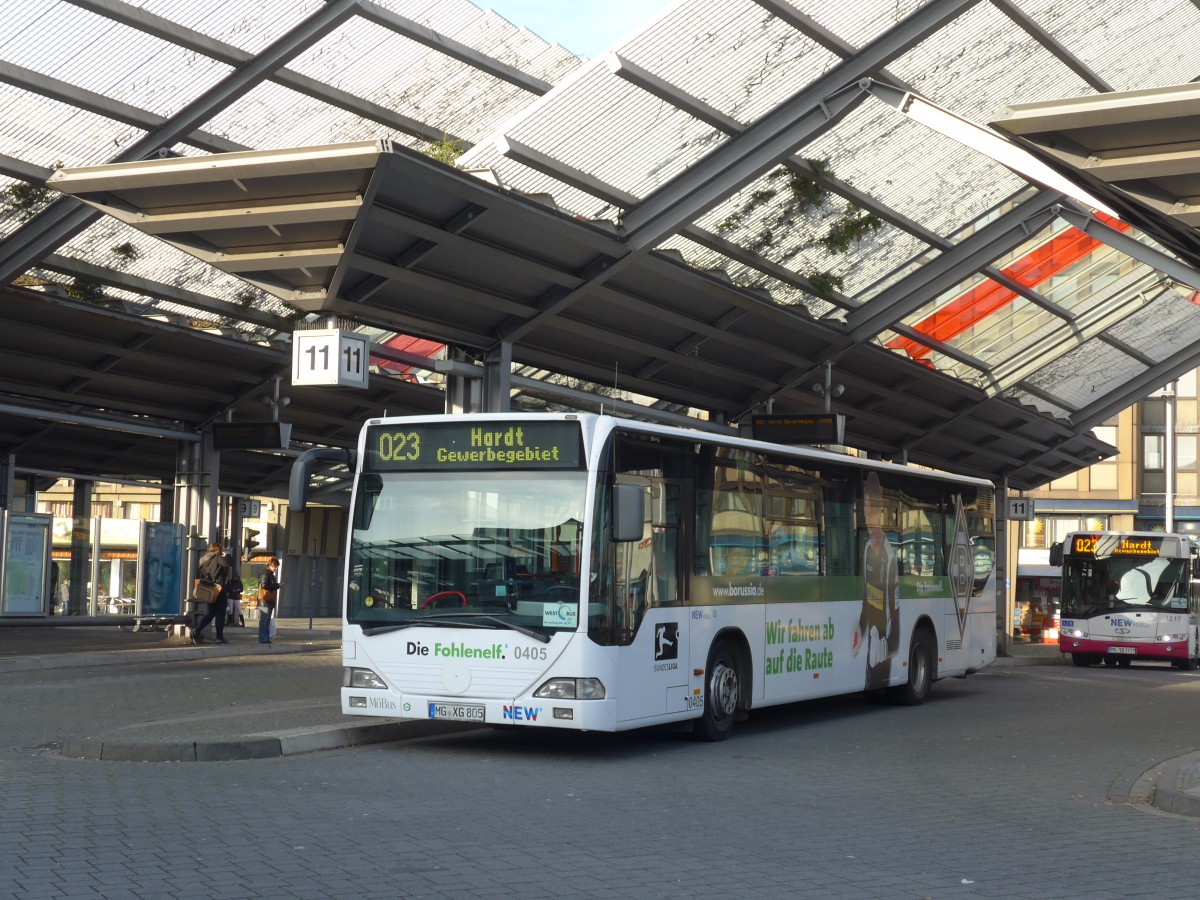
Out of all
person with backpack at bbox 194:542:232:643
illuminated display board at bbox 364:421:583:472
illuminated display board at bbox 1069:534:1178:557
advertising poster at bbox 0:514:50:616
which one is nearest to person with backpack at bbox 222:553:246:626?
person with backpack at bbox 194:542:232:643

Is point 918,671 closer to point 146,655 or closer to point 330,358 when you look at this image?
point 330,358

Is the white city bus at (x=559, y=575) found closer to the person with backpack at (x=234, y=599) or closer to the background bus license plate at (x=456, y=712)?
the background bus license plate at (x=456, y=712)

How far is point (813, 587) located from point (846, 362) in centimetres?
1124

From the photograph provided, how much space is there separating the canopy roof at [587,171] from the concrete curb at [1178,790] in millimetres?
5026

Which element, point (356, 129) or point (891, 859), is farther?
point (356, 129)

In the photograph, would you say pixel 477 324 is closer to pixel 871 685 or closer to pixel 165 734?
pixel 871 685

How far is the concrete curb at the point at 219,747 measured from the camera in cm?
1186

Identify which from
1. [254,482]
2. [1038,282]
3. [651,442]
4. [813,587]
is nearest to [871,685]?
[813,587]

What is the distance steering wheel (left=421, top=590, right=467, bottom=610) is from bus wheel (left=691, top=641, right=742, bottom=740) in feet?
8.67

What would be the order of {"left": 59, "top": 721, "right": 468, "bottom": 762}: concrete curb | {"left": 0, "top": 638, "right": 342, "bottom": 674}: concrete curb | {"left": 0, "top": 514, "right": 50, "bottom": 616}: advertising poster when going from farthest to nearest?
{"left": 0, "top": 514, "right": 50, "bottom": 616}: advertising poster
{"left": 0, "top": 638, "right": 342, "bottom": 674}: concrete curb
{"left": 59, "top": 721, "right": 468, "bottom": 762}: concrete curb

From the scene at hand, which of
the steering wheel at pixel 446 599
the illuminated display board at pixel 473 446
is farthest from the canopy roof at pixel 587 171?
the steering wheel at pixel 446 599

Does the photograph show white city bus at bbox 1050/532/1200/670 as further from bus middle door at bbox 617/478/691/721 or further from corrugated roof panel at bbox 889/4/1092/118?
bus middle door at bbox 617/478/691/721

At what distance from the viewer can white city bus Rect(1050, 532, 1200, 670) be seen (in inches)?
1372

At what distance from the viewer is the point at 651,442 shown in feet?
44.7
